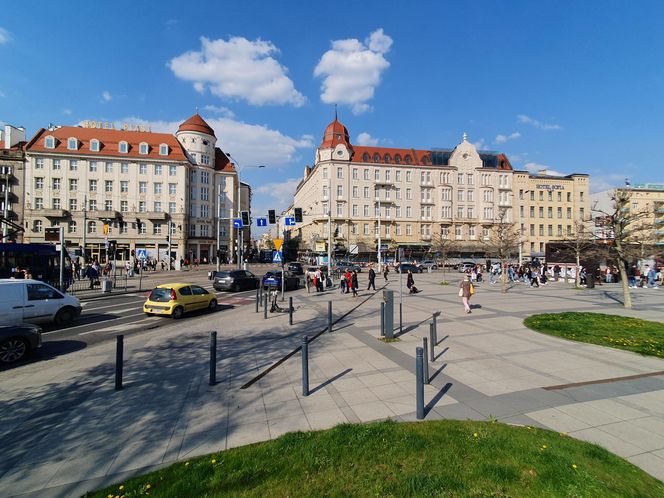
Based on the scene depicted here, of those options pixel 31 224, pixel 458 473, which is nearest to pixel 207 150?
pixel 31 224

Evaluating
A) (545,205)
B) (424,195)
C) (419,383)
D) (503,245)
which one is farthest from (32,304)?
(545,205)

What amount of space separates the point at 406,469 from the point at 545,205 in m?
77.3

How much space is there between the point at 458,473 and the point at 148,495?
3.09 metres

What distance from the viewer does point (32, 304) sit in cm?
1095

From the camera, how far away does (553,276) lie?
110ft

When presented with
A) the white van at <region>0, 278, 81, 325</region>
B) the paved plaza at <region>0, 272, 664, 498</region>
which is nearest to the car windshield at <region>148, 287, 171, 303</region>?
the white van at <region>0, 278, 81, 325</region>

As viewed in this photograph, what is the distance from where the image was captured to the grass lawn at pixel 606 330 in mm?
8375

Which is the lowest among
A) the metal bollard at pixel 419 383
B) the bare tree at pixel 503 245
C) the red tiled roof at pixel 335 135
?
the metal bollard at pixel 419 383

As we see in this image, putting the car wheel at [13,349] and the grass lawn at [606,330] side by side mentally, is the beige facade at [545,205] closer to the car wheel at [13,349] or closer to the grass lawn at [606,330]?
the grass lawn at [606,330]

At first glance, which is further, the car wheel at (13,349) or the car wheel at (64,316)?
the car wheel at (64,316)

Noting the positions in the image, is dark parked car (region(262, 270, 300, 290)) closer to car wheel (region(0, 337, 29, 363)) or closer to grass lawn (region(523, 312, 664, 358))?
car wheel (region(0, 337, 29, 363))

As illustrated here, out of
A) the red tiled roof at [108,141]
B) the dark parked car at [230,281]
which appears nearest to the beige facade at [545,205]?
the dark parked car at [230,281]

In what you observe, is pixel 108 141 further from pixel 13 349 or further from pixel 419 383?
pixel 419 383

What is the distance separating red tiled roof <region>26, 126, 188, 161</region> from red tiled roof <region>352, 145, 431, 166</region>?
31.8 m
